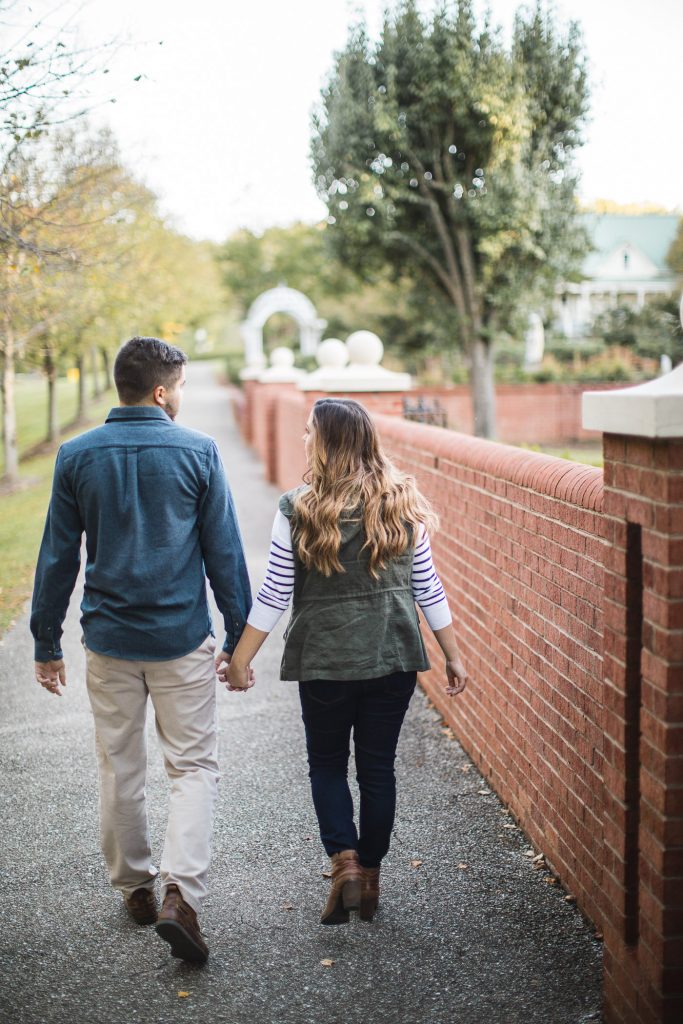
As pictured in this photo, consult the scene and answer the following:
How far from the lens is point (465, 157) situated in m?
20.8

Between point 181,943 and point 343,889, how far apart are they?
0.56 m

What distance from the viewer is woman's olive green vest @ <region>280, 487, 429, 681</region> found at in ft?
10.7

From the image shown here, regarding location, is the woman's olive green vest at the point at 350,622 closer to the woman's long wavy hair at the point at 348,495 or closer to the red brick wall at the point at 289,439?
the woman's long wavy hair at the point at 348,495

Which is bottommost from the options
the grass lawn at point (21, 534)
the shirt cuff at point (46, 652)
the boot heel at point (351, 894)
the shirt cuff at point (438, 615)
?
the grass lawn at point (21, 534)

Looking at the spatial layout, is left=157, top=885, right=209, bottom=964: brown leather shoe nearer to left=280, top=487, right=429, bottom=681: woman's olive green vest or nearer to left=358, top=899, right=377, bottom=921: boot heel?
left=358, top=899, right=377, bottom=921: boot heel

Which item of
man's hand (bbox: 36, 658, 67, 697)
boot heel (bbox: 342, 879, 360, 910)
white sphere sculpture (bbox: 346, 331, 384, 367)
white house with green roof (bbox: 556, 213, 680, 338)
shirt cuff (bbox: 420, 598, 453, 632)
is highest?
white house with green roof (bbox: 556, 213, 680, 338)

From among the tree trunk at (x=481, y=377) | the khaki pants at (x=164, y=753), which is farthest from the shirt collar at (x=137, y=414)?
the tree trunk at (x=481, y=377)

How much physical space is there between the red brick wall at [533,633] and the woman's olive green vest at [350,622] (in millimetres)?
576

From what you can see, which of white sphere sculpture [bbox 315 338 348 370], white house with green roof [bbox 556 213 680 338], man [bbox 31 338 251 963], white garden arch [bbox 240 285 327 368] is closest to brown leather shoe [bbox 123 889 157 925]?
man [bbox 31 338 251 963]

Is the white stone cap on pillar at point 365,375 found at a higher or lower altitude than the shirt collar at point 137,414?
higher

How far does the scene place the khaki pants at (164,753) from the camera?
333cm

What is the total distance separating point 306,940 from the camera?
3.39 m

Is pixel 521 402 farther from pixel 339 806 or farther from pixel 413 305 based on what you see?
pixel 339 806

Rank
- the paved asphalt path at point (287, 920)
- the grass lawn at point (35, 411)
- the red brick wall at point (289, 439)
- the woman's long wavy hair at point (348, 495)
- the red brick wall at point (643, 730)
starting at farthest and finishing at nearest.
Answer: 1. the grass lawn at point (35, 411)
2. the red brick wall at point (289, 439)
3. the woman's long wavy hair at point (348, 495)
4. the paved asphalt path at point (287, 920)
5. the red brick wall at point (643, 730)
